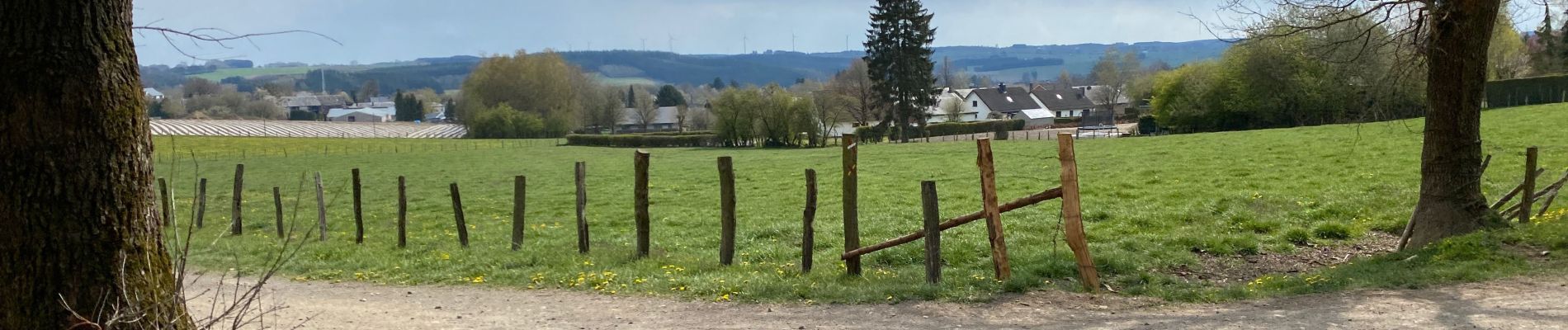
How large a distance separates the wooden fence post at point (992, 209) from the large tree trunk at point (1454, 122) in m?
5.52

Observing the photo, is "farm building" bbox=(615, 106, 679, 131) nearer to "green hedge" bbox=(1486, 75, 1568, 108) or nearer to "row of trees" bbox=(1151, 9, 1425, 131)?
"row of trees" bbox=(1151, 9, 1425, 131)

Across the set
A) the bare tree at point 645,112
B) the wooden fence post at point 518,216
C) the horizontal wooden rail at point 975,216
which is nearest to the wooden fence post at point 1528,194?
the horizontal wooden rail at point 975,216

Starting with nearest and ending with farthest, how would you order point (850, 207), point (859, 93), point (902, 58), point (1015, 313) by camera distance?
point (1015, 313)
point (850, 207)
point (902, 58)
point (859, 93)

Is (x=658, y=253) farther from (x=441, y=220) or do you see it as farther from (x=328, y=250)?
(x=441, y=220)

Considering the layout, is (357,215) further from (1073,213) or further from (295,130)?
(295,130)

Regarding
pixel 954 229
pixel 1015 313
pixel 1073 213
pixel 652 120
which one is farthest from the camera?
pixel 652 120

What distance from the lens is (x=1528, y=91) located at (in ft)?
174

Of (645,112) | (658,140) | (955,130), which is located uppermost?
(645,112)

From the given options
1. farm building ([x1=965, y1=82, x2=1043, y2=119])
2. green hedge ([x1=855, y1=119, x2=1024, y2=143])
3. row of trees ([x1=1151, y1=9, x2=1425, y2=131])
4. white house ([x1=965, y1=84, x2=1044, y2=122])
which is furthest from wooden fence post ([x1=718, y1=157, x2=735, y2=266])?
farm building ([x1=965, y1=82, x2=1043, y2=119])

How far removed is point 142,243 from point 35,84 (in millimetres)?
886

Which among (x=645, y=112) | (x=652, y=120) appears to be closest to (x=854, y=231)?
(x=645, y=112)

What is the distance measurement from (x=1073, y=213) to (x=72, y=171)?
7970 mm

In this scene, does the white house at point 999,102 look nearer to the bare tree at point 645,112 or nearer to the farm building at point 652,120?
the farm building at point 652,120

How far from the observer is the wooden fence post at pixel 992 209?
10.1 metres
